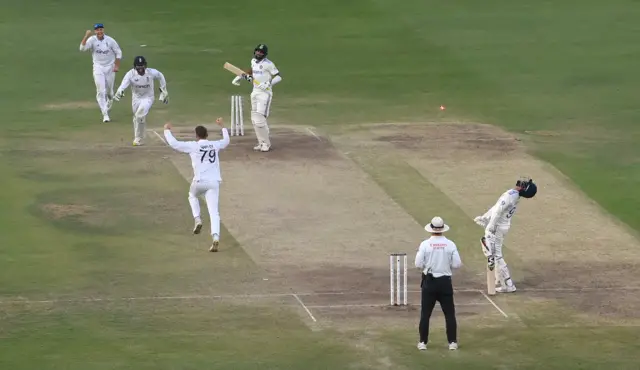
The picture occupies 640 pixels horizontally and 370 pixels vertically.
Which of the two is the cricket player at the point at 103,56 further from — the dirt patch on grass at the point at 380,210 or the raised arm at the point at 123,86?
the dirt patch on grass at the point at 380,210

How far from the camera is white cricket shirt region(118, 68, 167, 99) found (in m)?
29.9

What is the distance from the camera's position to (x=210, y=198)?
77.9 feet

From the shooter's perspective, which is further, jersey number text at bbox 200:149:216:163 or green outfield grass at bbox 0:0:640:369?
jersey number text at bbox 200:149:216:163

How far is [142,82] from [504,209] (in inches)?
432

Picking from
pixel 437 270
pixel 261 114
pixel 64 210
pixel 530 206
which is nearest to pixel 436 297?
pixel 437 270

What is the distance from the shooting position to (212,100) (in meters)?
35.9

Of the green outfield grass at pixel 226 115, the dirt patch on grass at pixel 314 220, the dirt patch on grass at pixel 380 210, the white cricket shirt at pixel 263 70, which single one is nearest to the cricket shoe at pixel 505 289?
the dirt patch on grass at pixel 380 210

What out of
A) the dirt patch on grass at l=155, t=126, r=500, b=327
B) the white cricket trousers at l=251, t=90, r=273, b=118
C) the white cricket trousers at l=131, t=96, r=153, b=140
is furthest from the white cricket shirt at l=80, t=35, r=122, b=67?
→ the white cricket trousers at l=251, t=90, r=273, b=118

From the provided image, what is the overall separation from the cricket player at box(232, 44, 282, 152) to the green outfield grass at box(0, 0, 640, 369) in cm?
217

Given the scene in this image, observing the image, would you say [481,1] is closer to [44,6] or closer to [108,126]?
[44,6]

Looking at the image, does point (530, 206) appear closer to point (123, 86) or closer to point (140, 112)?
point (140, 112)

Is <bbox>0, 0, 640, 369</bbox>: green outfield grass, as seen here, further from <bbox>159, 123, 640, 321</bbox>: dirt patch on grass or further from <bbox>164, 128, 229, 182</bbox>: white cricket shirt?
<bbox>164, 128, 229, 182</bbox>: white cricket shirt

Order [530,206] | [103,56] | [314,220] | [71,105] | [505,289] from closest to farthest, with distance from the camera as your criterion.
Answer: [505,289] < [314,220] < [530,206] < [103,56] < [71,105]

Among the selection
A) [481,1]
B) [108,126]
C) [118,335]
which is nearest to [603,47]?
[481,1]
